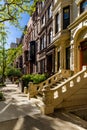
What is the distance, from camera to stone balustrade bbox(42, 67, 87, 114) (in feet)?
34.3

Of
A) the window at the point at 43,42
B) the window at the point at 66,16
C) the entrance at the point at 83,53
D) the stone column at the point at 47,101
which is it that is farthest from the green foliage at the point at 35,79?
the stone column at the point at 47,101

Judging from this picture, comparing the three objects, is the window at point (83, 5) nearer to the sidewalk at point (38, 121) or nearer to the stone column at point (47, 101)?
the stone column at point (47, 101)

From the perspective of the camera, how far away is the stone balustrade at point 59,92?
10.5m

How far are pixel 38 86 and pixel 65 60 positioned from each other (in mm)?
3936

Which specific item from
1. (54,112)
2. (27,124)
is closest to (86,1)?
(54,112)

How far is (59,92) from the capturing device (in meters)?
11.2

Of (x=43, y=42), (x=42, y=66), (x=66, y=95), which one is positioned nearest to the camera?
(x=66, y=95)

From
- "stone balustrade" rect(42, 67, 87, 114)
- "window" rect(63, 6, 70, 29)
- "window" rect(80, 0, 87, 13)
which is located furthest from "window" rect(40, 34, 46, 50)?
"stone balustrade" rect(42, 67, 87, 114)

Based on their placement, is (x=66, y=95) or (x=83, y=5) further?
(x=83, y=5)

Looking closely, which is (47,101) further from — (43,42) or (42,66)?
(43,42)

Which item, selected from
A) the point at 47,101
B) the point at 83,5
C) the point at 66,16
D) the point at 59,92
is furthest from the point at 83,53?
the point at 47,101

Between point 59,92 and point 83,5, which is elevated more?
point 83,5

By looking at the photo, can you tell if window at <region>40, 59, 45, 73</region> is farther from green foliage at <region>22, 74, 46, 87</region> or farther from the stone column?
the stone column

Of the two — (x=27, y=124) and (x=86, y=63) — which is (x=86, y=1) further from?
(x=27, y=124)
